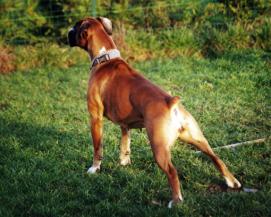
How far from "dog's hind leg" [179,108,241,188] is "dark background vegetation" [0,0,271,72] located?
193 inches

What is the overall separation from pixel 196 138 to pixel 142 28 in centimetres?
606

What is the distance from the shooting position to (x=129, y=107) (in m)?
4.66

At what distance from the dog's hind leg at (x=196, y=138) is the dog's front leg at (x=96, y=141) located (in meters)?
1.01

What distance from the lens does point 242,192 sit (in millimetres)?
4430

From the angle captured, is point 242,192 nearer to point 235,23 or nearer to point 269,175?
Answer: point 269,175

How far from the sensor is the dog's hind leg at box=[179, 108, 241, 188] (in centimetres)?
438

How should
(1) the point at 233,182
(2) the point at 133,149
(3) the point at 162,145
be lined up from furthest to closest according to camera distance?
1. (2) the point at 133,149
2. (1) the point at 233,182
3. (3) the point at 162,145

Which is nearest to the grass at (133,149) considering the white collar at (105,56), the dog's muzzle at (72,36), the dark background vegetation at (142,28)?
the dark background vegetation at (142,28)

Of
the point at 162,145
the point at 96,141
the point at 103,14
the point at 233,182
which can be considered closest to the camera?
the point at 162,145

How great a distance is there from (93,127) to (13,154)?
1.08m

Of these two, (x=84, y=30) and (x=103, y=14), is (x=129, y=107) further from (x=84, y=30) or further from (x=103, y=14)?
(x=103, y=14)

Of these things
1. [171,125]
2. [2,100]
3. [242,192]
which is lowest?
[2,100]

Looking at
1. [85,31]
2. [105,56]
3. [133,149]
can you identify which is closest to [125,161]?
[133,149]

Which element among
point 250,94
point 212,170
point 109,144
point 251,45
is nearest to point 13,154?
point 109,144
